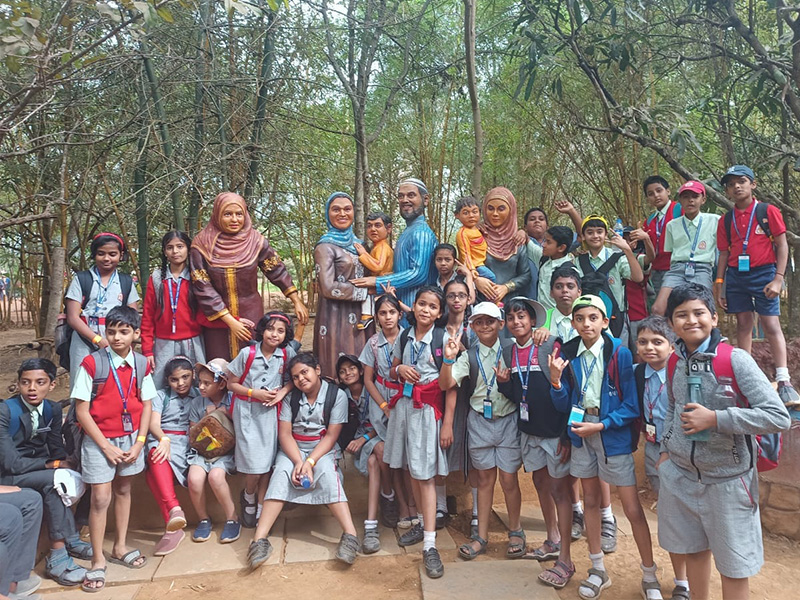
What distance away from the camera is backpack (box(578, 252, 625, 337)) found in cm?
394

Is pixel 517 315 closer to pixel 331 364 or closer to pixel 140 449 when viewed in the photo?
pixel 331 364

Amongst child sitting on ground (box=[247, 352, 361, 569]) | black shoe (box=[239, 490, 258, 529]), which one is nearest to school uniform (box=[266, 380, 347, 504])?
child sitting on ground (box=[247, 352, 361, 569])

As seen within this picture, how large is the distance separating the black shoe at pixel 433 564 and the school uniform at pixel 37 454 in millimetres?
1952

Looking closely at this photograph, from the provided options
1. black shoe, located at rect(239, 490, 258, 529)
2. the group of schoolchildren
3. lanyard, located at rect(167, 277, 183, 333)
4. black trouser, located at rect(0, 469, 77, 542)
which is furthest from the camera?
lanyard, located at rect(167, 277, 183, 333)

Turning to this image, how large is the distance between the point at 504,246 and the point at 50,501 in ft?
10.5

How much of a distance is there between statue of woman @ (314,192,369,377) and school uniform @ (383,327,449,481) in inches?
29.1

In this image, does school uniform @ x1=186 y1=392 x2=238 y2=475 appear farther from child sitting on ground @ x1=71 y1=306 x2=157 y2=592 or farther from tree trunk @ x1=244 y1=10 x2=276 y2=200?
tree trunk @ x1=244 y1=10 x2=276 y2=200

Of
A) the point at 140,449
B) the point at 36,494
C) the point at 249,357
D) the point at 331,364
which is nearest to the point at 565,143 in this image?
the point at 331,364

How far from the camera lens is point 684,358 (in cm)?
220

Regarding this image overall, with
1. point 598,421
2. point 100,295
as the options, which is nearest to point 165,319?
point 100,295

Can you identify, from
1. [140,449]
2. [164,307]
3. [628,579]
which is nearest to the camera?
[628,579]

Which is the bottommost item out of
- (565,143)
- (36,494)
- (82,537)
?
(82,537)

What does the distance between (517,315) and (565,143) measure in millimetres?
5724

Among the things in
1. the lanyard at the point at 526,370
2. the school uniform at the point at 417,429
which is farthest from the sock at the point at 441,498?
the lanyard at the point at 526,370
